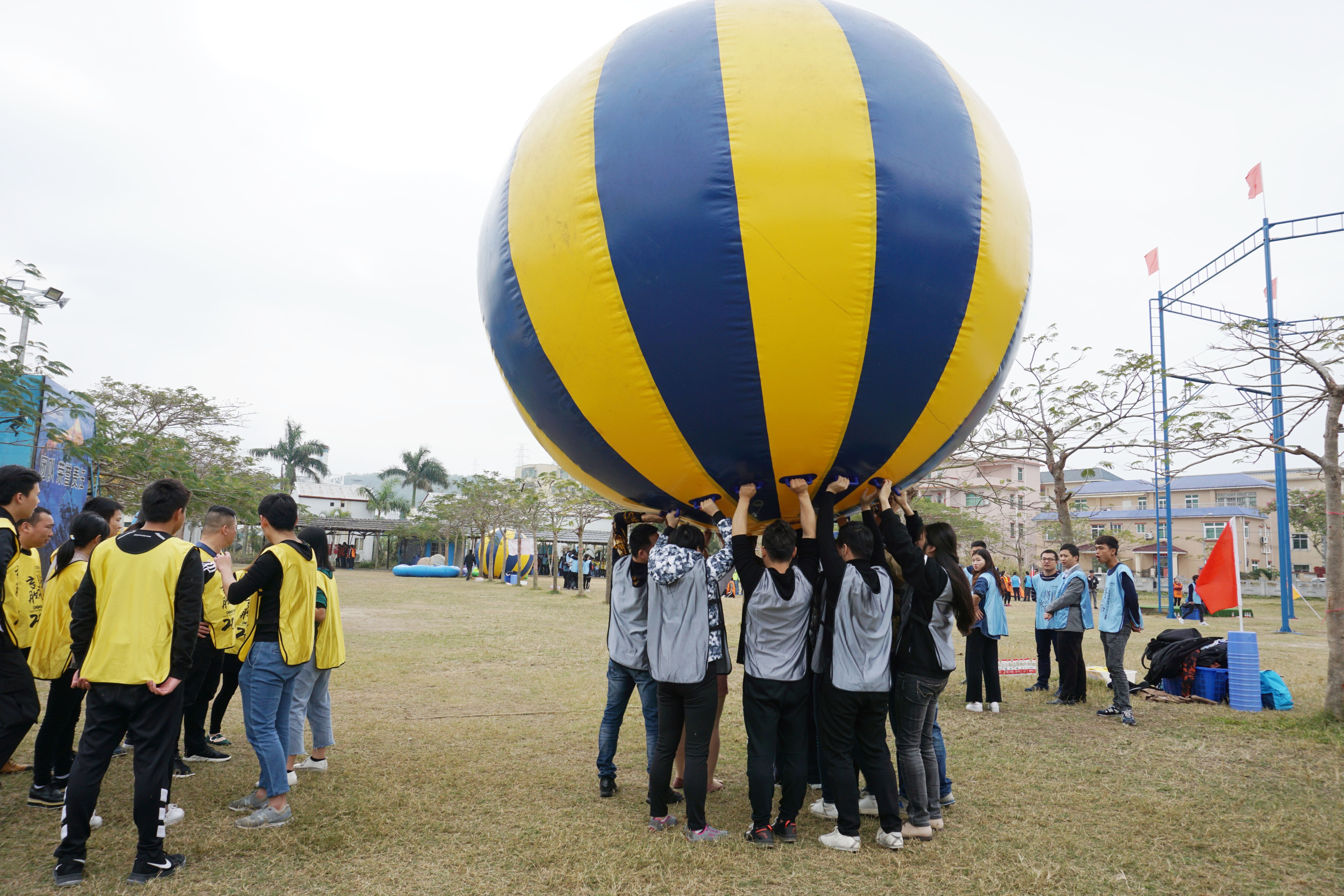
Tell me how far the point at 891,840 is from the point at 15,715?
414 cm

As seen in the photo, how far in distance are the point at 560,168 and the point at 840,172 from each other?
1.06 meters

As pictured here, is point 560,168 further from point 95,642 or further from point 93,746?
point 93,746

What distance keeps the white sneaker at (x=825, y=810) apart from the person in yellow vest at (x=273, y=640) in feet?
9.07

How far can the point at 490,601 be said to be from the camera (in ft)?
64.3

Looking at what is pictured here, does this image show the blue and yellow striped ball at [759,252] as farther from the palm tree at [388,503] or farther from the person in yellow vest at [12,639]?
the palm tree at [388,503]

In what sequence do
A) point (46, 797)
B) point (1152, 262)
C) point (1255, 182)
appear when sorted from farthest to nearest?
1. point (1152, 262)
2. point (1255, 182)
3. point (46, 797)

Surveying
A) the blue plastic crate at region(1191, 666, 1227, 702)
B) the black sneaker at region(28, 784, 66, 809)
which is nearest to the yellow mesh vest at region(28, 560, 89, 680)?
the black sneaker at region(28, 784, 66, 809)

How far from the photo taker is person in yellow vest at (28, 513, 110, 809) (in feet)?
13.5

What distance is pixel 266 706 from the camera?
3850mm

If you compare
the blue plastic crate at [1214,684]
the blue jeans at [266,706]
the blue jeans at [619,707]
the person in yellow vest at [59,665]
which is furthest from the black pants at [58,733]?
the blue plastic crate at [1214,684]

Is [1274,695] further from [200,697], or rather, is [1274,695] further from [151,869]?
[200,697]

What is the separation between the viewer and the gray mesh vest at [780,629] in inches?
144

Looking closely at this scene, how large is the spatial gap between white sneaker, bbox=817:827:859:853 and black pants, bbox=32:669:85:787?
3.96 m

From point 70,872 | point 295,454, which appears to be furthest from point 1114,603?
point 295,454
